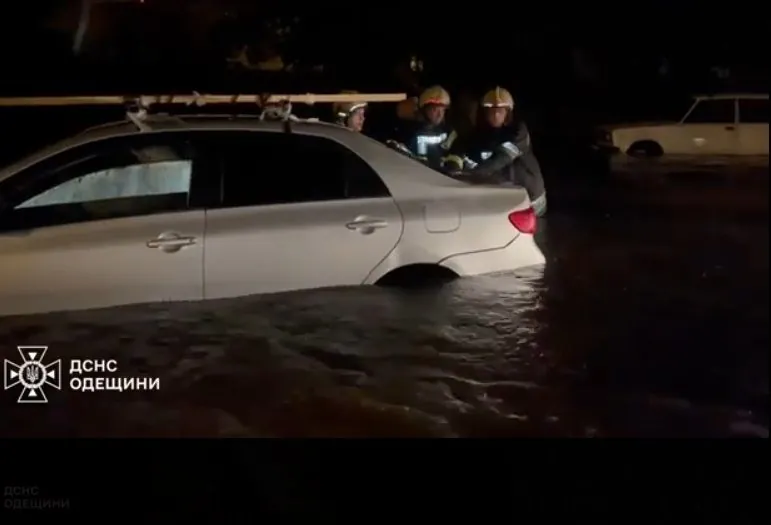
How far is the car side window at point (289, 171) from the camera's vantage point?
3756 mm

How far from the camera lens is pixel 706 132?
12.9ft

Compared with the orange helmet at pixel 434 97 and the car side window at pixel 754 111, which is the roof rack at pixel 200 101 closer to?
the orange helmet at pixel 434 97

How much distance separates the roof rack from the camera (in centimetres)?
358

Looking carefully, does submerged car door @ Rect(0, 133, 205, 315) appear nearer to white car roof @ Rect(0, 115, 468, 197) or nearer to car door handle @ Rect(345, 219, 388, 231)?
white car roof @ Rect(0, 115, 468, 197)

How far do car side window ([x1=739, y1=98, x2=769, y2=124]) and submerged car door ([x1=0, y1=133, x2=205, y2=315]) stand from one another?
68.0 inches

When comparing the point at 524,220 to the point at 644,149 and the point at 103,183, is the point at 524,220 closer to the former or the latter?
the point at 644,149

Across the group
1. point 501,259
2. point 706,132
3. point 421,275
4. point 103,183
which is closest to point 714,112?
point 706,132

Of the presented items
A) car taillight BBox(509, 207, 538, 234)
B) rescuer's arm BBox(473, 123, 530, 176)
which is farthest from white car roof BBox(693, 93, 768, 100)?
car taillight BBox(509, 207, 538, 234)

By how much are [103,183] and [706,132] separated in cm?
198

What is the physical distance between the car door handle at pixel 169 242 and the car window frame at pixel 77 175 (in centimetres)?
8

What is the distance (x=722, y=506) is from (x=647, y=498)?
9.2 inches

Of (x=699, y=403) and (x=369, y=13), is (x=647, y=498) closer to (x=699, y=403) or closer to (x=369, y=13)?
(x=699, y=403)

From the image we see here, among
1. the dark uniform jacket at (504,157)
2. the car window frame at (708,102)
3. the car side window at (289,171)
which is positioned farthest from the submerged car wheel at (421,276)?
the car window frame at (708,102)

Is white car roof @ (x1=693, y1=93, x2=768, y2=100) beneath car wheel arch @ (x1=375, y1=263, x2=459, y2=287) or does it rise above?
above
